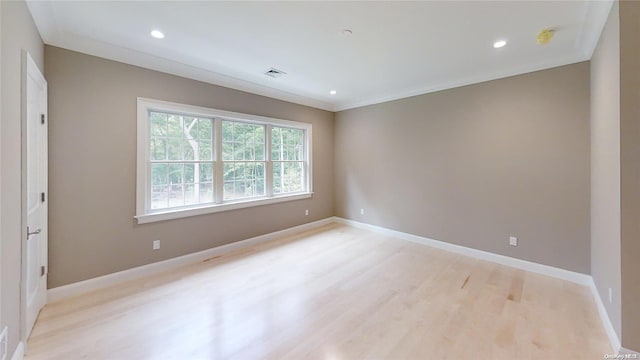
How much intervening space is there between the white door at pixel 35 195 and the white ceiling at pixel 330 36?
23.9 inches

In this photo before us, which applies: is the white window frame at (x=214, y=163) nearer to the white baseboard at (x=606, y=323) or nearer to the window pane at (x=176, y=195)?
the window pane at (x=176, y=195)

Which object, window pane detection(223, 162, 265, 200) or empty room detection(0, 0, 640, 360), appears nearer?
empty room detection(0, 0, 640, 360)

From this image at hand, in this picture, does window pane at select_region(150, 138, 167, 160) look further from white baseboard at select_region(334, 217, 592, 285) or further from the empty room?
white baseboard at select_region(334, 217, 592, 285)

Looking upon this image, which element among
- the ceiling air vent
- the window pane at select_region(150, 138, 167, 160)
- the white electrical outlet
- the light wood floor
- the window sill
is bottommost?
the light wood floor

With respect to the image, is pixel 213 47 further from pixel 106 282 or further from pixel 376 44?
pixel 106 282

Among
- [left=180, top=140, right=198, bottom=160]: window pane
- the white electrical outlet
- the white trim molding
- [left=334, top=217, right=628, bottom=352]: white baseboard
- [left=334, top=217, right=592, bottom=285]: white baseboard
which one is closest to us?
the white electrical outlet

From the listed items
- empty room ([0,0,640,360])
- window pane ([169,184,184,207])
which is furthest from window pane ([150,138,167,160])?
window pane ([169,184,184,207])

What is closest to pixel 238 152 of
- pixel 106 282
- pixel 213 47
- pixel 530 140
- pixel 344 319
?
pixel 213 47

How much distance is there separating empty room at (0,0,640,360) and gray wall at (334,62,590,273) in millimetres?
25

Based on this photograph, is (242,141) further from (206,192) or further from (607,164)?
(607,164)

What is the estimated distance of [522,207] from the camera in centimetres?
338

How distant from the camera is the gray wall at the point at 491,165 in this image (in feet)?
9.96

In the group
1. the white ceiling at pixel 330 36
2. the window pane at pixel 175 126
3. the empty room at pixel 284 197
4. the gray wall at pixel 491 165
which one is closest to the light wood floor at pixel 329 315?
the empty room at pixel 284 197

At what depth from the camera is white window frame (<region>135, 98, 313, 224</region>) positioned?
3141mm
